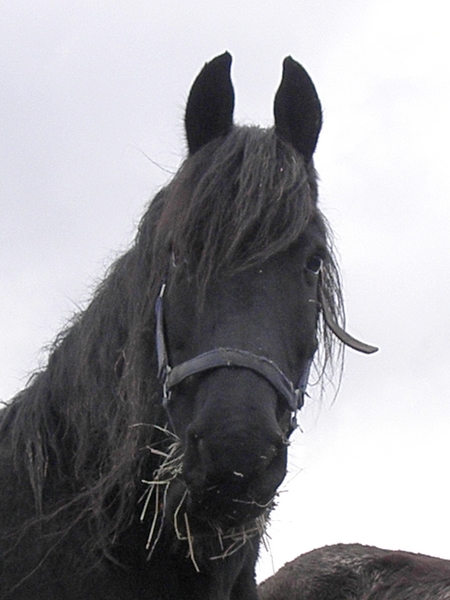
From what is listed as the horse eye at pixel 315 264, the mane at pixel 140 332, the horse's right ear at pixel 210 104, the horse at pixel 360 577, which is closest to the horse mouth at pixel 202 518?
the mane at pixel 140 332

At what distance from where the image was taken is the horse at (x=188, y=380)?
3.41m

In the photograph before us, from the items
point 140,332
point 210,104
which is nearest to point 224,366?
point 140,332

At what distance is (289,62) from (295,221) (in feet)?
2.73

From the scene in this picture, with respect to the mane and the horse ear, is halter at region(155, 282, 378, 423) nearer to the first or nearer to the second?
the mane

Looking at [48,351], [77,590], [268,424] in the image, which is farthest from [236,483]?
[48,351]

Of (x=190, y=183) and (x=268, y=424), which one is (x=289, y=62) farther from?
(x=268, y=424)

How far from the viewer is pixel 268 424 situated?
10.5 feet

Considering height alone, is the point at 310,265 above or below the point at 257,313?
above

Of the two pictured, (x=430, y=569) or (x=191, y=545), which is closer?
(x=191, y=545)

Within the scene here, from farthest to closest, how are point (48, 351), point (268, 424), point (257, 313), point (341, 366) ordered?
1. point (48, 351)
2. point (341, 366)
3. point (257, 313)
4. point (268, 424)

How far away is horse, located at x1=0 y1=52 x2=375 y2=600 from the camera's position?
341cm

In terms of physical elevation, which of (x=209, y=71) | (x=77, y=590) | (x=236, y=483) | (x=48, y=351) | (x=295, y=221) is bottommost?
(x=77, y=590)

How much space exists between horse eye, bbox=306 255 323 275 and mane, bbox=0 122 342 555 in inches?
4.6

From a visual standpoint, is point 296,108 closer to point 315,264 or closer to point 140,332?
point 315,264
